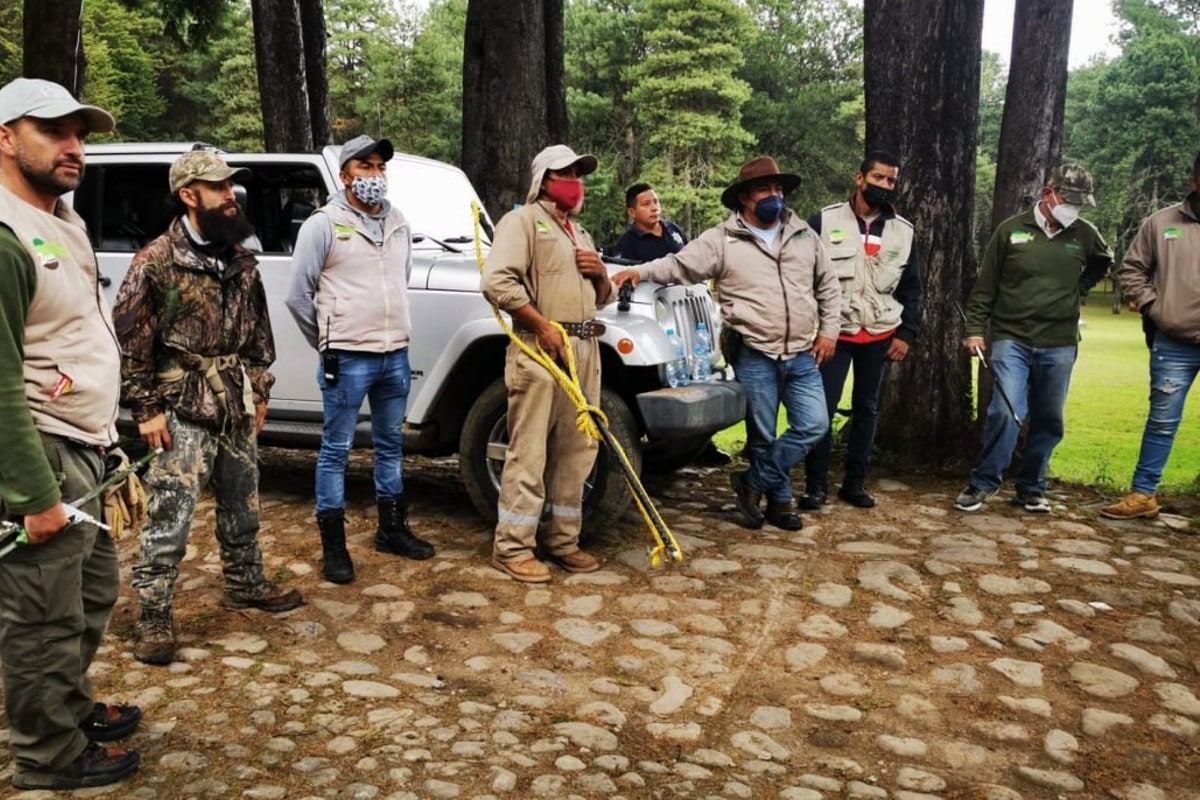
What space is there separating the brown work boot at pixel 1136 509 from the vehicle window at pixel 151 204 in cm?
531

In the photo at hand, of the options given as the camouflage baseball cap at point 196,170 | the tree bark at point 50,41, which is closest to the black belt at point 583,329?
the camouflage baseball cap at point 196,170

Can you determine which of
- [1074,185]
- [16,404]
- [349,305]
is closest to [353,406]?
[349,305]

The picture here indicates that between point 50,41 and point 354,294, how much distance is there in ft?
19.0

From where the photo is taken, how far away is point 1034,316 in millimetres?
6066

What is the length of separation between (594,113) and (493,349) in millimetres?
41893

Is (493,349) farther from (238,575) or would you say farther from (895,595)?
(895,595)

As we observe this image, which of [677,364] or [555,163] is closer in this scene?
[555,163]

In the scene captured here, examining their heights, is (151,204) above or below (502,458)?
above

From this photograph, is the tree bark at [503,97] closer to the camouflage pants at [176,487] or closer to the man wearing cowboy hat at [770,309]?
the man wearing cowboy hat at [770,309]

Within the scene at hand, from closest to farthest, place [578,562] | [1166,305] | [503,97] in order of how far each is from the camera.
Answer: [578,562] → [1166,305] → [503,97]

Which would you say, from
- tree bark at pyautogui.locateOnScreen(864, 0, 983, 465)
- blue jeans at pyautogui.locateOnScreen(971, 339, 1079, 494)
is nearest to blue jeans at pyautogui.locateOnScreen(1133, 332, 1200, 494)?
blue jeans at pyautogui.locateOnScreen(971, 339, 1079, 494)

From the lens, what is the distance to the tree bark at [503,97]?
25.0 ft

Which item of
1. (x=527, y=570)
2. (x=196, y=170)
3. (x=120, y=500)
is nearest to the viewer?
(x=120, y=500)

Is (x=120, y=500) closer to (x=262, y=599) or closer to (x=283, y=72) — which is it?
(x=262, y=599)
